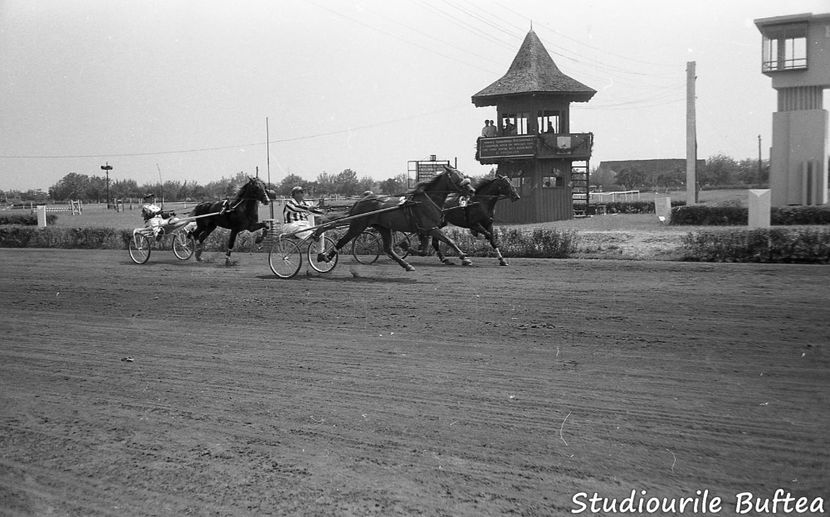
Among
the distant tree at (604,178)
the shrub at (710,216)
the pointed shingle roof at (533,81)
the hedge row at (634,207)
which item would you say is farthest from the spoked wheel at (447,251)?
the distant tree at (604,178)

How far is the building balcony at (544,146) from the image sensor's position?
33.2m

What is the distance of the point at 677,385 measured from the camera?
624 cm

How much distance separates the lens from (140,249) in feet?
58.9

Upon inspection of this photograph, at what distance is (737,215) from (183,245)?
55.5ft

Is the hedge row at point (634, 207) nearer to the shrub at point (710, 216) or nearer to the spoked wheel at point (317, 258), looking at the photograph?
the shrub at point (710, 216)

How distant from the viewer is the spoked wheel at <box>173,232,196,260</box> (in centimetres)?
1875

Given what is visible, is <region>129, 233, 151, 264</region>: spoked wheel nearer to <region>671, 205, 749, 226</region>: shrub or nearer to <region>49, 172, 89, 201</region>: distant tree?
<region>671, 205, 749, 226</region>: shrub

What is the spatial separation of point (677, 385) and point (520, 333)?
2452 mm

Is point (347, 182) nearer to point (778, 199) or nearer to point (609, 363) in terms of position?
point (778, 199)

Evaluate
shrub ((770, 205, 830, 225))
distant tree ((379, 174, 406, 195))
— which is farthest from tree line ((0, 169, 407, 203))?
shrub ((770, 205, 830, 225))

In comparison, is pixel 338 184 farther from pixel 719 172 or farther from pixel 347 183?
pixel 719 172

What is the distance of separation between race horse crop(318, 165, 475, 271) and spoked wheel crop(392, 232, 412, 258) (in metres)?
0.91

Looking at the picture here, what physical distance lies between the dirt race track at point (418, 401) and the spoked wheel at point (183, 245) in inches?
286

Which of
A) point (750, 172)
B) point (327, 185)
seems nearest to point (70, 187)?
point (327, 185)
